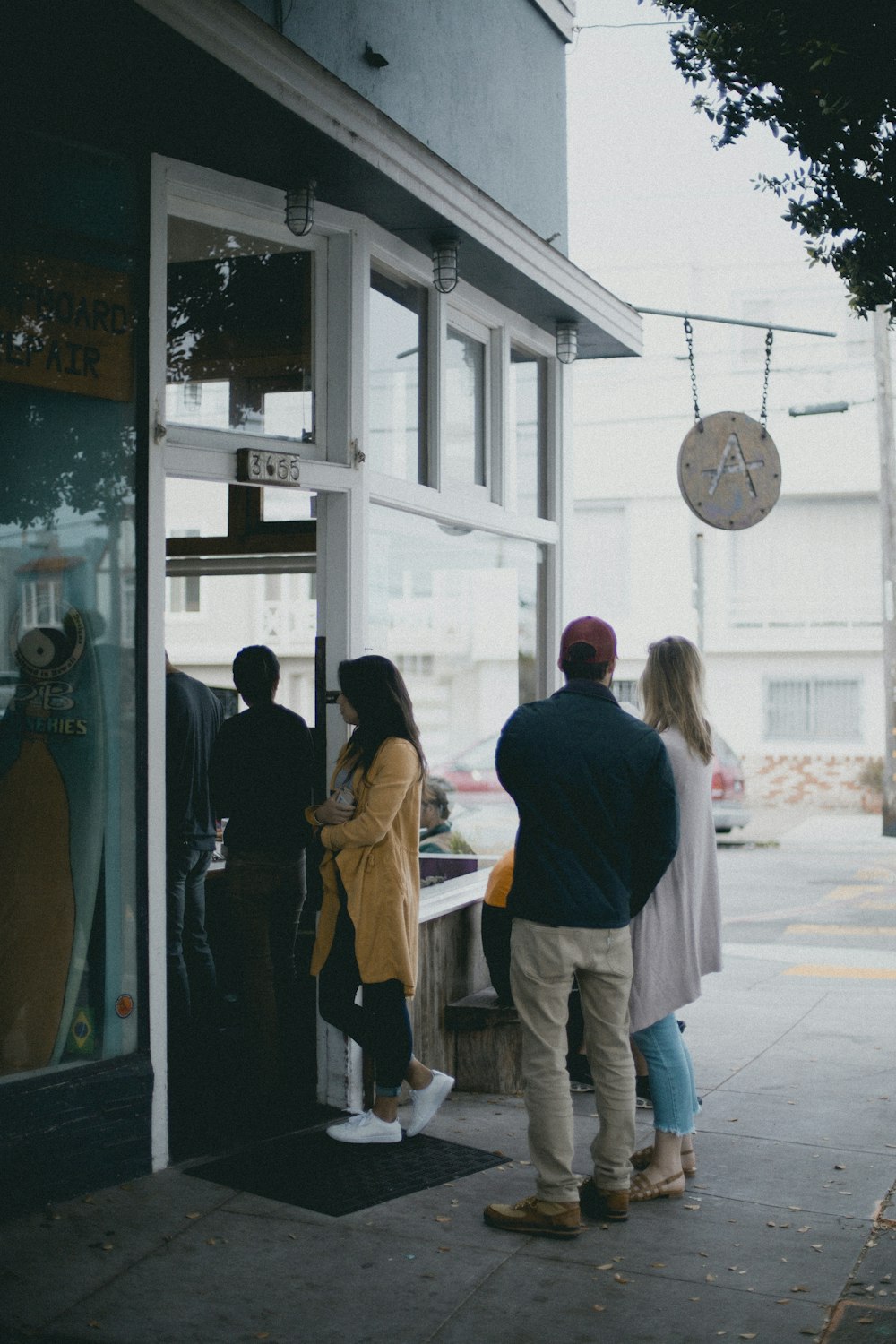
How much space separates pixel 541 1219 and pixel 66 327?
3475 millimetres

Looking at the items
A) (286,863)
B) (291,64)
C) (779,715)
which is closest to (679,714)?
(286,863)

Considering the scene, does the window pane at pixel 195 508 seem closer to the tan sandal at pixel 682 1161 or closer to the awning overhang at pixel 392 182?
the awning overhang at pixel 392 182

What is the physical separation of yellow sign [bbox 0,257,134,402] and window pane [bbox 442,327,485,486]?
7.39ft

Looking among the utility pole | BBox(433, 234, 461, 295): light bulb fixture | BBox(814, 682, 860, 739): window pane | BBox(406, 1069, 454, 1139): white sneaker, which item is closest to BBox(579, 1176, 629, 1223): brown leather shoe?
BBox(406, 1069, 454, 1139): white sneaker

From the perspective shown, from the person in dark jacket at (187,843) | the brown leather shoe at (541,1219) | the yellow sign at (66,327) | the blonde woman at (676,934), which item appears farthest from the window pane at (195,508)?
the brown leather shoe at (541,1219)

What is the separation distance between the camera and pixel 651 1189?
16.8 feet

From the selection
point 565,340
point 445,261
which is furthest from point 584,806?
point 565,340

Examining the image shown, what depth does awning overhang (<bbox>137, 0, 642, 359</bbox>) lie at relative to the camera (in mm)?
4625

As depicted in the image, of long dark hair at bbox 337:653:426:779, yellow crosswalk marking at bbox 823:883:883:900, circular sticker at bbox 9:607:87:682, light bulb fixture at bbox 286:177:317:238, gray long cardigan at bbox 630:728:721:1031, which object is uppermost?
light bulb fixture at bbox 286:177:317:238

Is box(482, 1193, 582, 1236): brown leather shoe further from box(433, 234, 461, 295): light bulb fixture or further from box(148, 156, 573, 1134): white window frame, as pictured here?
box(433, 234, 461, 295): light bulb fixture

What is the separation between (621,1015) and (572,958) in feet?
1.07

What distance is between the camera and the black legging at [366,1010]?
5.50 m

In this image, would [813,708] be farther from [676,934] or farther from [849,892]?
[676,934]

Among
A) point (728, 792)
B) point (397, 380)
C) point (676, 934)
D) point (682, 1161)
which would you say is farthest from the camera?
point (728, 792)
